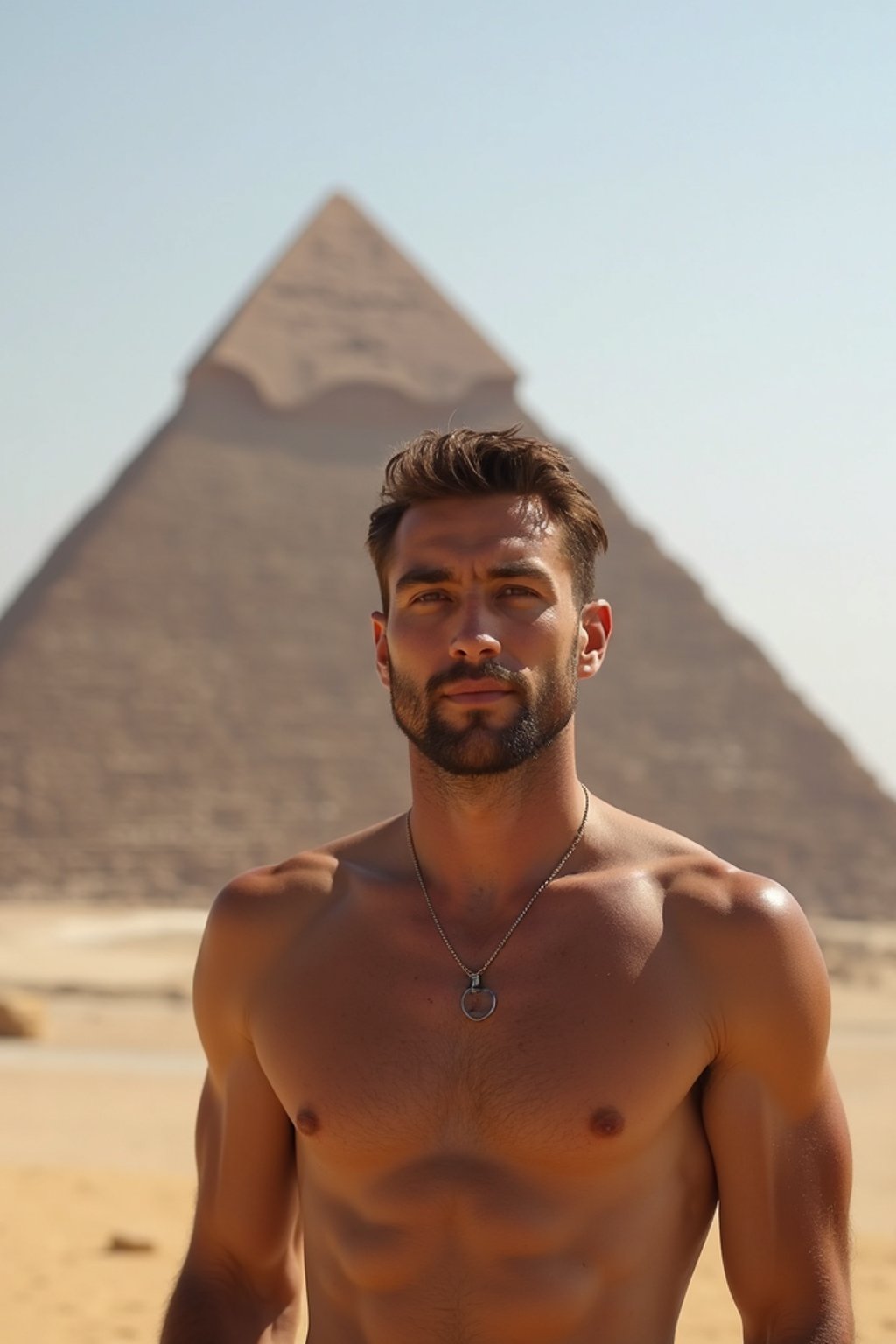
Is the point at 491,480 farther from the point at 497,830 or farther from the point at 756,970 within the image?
the point at 756,970

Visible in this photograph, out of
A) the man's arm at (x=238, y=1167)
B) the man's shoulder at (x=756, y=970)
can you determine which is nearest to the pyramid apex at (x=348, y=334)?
the man's arm at (x=238, y=1167)

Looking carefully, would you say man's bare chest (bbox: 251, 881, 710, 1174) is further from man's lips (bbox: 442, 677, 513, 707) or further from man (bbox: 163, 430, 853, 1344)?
man's lips (bbox: 442, 677, 513, 707)

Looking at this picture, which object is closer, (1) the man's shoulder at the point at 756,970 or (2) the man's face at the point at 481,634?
(1) the man's shoulder at the point at 756,970

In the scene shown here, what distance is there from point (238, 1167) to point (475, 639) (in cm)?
71

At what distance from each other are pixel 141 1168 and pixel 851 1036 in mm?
11523

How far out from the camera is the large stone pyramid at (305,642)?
67000mm

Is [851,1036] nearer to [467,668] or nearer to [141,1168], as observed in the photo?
[141,1168]

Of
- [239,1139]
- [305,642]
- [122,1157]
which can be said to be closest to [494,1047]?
[239,1139]

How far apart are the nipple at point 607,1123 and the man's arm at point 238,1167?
16.1 inches

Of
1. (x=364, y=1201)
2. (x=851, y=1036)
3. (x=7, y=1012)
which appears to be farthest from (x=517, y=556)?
(x=851, y=1036)

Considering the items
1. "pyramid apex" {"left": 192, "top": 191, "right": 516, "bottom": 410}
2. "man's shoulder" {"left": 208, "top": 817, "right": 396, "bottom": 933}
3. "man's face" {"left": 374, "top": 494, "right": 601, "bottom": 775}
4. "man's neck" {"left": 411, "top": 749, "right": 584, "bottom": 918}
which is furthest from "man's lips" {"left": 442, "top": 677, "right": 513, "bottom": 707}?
"pyramid apex" {"left": 192, "top": 191, "right": 516, "bottom": 410}

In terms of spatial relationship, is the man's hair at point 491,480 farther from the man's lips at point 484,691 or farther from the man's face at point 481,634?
the man's lips at point 484,691

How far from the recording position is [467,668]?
243 centimetres

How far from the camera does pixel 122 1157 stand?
1155 centimetres
